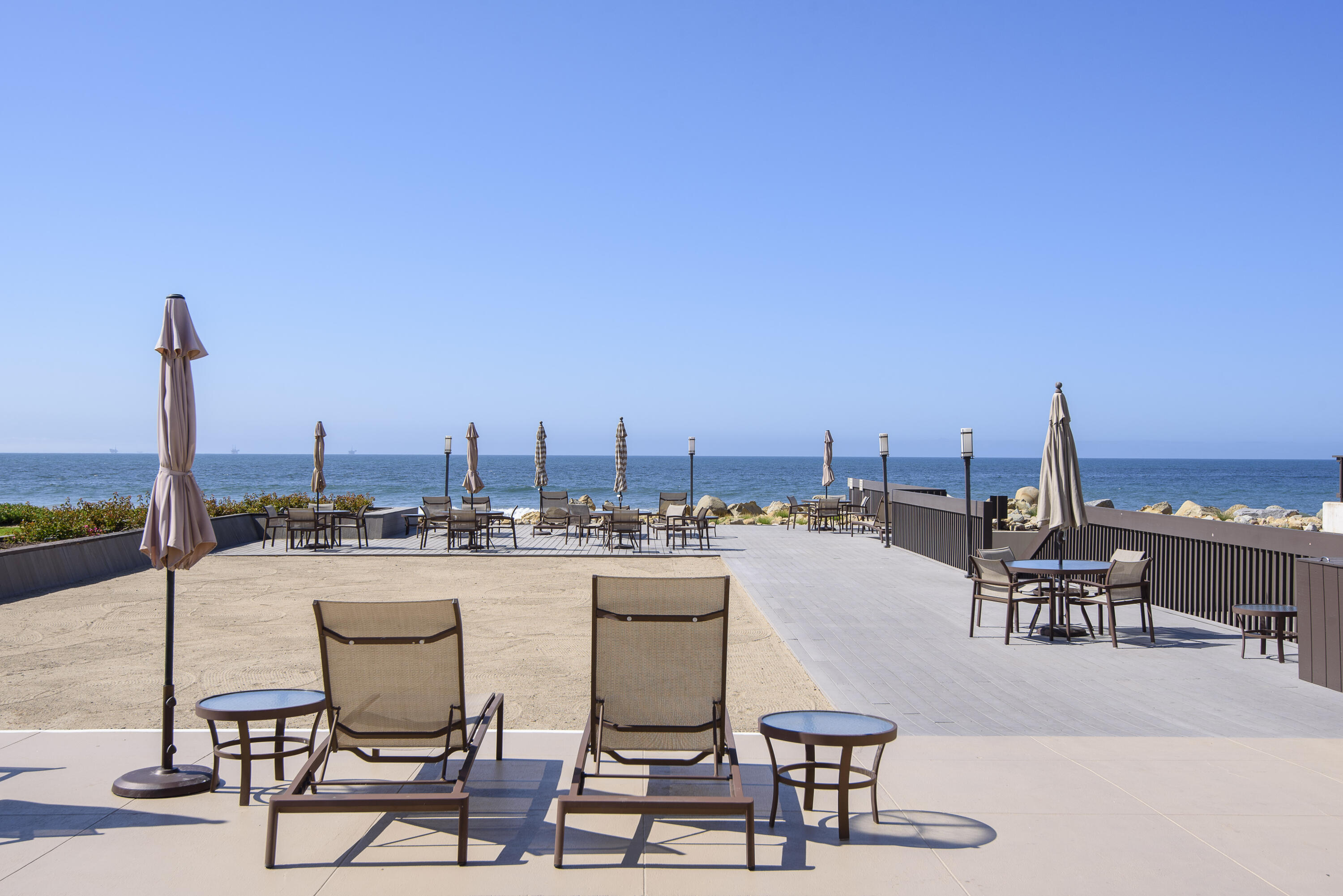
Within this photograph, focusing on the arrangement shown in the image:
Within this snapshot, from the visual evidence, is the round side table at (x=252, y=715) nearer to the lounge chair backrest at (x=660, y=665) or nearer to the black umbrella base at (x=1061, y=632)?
the lounge chair backrest at (x=660, y=665)

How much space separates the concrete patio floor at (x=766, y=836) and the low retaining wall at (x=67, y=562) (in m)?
6.56

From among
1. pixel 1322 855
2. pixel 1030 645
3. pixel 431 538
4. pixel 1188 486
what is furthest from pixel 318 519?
pixel 1188 486

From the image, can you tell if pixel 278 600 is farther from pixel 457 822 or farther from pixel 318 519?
pixel 457 822

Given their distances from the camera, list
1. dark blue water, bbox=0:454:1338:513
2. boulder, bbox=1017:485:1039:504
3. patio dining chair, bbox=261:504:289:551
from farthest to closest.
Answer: dark blue water, bbox=0:454:1338:513 → boulder, bbox=1017:485:1039:504 → patio dining chair, bbox=261:504:289:551

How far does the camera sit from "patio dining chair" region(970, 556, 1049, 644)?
8.26 meters

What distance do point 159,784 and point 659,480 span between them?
73.6 m

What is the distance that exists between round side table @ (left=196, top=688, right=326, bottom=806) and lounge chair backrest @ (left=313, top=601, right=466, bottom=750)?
0.17m

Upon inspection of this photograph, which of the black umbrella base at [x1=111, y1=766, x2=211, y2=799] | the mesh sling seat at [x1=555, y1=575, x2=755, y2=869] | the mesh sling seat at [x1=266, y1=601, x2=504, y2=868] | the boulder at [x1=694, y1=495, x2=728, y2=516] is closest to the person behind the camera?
the mesh sling seat at [x1=266, y1=601, x2=504, y2=868]

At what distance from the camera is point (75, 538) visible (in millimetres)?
13031

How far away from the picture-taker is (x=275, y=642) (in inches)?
329

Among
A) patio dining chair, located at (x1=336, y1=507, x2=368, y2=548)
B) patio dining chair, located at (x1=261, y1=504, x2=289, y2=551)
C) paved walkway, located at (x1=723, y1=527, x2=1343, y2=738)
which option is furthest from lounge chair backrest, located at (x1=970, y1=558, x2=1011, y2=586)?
patio dining chair, located at (x1=261, y1=504, x2=289, y2=551)

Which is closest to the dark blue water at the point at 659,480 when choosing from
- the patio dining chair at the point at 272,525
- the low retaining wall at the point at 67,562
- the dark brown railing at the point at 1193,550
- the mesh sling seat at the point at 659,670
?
the patio dining chair at the point at 272,525

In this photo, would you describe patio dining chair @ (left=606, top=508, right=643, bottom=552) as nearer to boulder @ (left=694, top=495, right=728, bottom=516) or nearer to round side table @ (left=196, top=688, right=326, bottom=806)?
boulder @ (left=694, top=495, right=728, bottom=516)

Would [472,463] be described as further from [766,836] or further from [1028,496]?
[1028,496]
